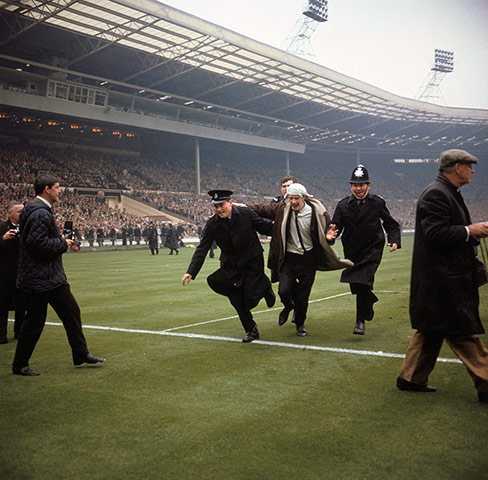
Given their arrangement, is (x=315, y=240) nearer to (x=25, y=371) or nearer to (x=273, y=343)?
(x=273, y=343)

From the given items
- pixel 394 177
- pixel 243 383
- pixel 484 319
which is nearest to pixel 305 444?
pixel 243 383

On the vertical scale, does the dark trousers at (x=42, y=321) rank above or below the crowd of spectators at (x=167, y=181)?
below

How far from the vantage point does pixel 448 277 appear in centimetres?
411

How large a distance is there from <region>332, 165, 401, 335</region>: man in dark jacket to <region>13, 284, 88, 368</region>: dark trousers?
3.36 m

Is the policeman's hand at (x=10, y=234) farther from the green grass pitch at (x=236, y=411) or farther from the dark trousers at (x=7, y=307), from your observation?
the green grass pitch at (x=236, y=411)

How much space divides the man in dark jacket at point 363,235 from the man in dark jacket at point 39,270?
11.5 feet

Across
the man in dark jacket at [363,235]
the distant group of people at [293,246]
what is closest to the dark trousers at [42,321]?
the distant group of people at [293,246]

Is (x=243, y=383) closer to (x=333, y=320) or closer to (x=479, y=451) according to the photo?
(x=479, y=451)

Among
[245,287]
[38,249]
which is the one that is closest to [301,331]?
[245,287]

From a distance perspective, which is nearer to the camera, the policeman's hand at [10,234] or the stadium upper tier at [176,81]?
the policeman's hand at [10,234]

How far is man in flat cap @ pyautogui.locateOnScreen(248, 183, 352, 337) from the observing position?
687 cm

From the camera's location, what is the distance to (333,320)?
811 centimetres

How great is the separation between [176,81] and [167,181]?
10.7 meters

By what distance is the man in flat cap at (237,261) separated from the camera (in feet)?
21.9
